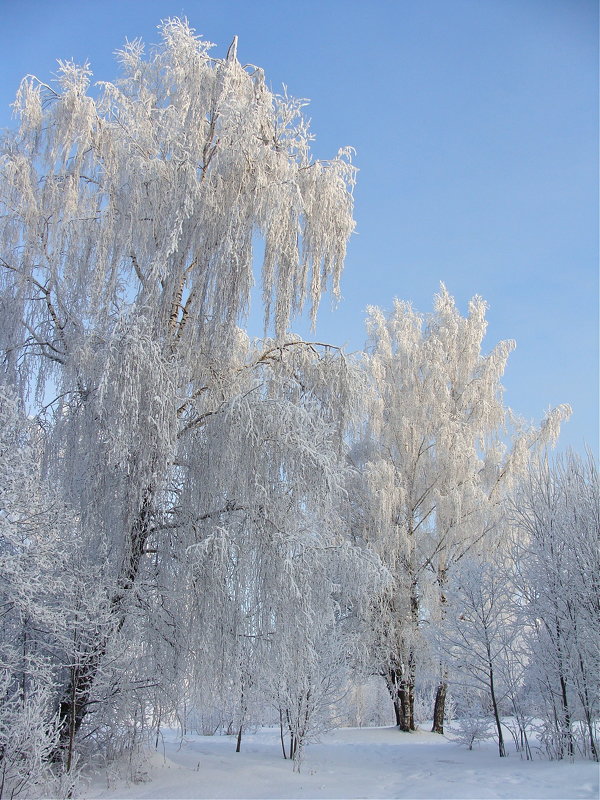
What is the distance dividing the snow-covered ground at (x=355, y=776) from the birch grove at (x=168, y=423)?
608 mm

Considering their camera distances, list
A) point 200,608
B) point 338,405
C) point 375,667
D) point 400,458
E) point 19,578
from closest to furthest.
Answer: point 19,578, point 200,608, point 338,405, point 375,667, point 400,458

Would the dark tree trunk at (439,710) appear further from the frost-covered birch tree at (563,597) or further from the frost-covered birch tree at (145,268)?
the frost-covered birch tree at (145,268)

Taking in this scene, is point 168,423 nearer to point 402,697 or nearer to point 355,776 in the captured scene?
point 355,776

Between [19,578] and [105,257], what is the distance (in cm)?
390

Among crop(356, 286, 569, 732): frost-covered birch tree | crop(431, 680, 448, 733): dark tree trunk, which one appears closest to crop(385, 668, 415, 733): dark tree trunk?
crop(356, 286, 569, 732): frost-covered birch tree

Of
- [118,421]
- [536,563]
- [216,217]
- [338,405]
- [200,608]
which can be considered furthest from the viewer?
[536,563]

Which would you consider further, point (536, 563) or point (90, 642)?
point (536, 563)

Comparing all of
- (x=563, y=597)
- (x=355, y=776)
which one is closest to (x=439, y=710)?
(x=355, y=776)

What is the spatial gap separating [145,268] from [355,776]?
720cm

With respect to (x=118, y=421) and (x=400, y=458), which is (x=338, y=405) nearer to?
(x=118, y=421)

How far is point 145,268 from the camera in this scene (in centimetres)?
733

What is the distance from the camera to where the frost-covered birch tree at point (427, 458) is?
13297 mm

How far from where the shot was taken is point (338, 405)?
7.92 metres

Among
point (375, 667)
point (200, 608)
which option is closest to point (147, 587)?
point (200, 608)
